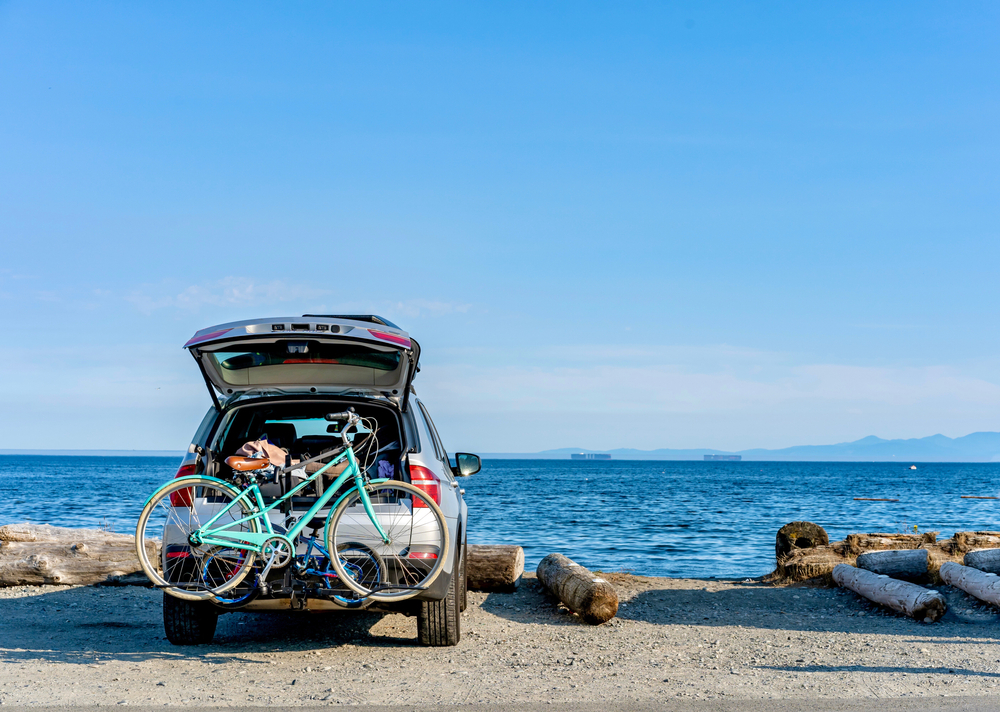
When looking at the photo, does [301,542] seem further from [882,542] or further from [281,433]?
[882,542]

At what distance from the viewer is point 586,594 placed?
834cm

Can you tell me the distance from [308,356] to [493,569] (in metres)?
4.39

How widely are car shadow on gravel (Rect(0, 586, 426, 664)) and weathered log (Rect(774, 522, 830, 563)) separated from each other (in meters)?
7.74

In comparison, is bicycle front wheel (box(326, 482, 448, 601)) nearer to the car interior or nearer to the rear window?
the car interior

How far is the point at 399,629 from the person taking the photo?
7.61 meters

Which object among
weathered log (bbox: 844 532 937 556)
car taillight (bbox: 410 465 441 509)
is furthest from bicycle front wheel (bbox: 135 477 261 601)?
weathered log (bbox: 844 532 937 556)

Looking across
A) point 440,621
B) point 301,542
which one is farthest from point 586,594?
point 301,542

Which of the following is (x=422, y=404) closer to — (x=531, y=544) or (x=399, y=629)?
(x=399, y=629)

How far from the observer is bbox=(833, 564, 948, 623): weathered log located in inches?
328

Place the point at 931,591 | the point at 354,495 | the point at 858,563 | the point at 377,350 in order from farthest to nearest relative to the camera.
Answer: the point at 858,563
the point at 931,591
the point at 377,350
the point at 354,495

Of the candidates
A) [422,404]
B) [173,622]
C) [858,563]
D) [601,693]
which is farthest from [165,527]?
[858,563]

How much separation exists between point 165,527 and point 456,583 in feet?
7.05

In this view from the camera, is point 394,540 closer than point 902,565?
Yes

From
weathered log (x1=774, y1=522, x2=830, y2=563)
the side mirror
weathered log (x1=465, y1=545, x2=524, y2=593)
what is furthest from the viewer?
weathered log (x1=774, y1=522, x2=830, y2=563)
